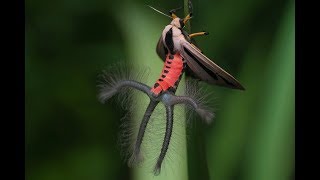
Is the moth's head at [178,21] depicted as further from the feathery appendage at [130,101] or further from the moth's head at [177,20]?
the feathery appendage at [130,101]

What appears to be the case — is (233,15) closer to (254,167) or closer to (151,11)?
(151,11)

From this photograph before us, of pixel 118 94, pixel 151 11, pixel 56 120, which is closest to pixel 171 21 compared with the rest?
pixel 151 11

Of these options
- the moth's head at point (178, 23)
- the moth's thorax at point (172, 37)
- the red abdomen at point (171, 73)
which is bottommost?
the red abdomen at point (171, 73)

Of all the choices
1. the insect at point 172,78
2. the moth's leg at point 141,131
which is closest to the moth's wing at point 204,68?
the insect at point 172,78

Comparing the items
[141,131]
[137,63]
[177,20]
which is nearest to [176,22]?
[177,20]

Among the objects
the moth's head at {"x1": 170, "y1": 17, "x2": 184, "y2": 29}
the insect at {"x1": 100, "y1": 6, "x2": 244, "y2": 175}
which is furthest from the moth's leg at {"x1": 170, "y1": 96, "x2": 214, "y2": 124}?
the moth's head at {"x1": 170, "y1": 17, "x2": 184, "y2": 29}

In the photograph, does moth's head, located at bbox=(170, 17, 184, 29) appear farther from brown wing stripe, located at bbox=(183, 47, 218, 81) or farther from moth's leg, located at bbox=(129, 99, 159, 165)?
moth's leg, located at bbox=(129, 99, 159, 165)
